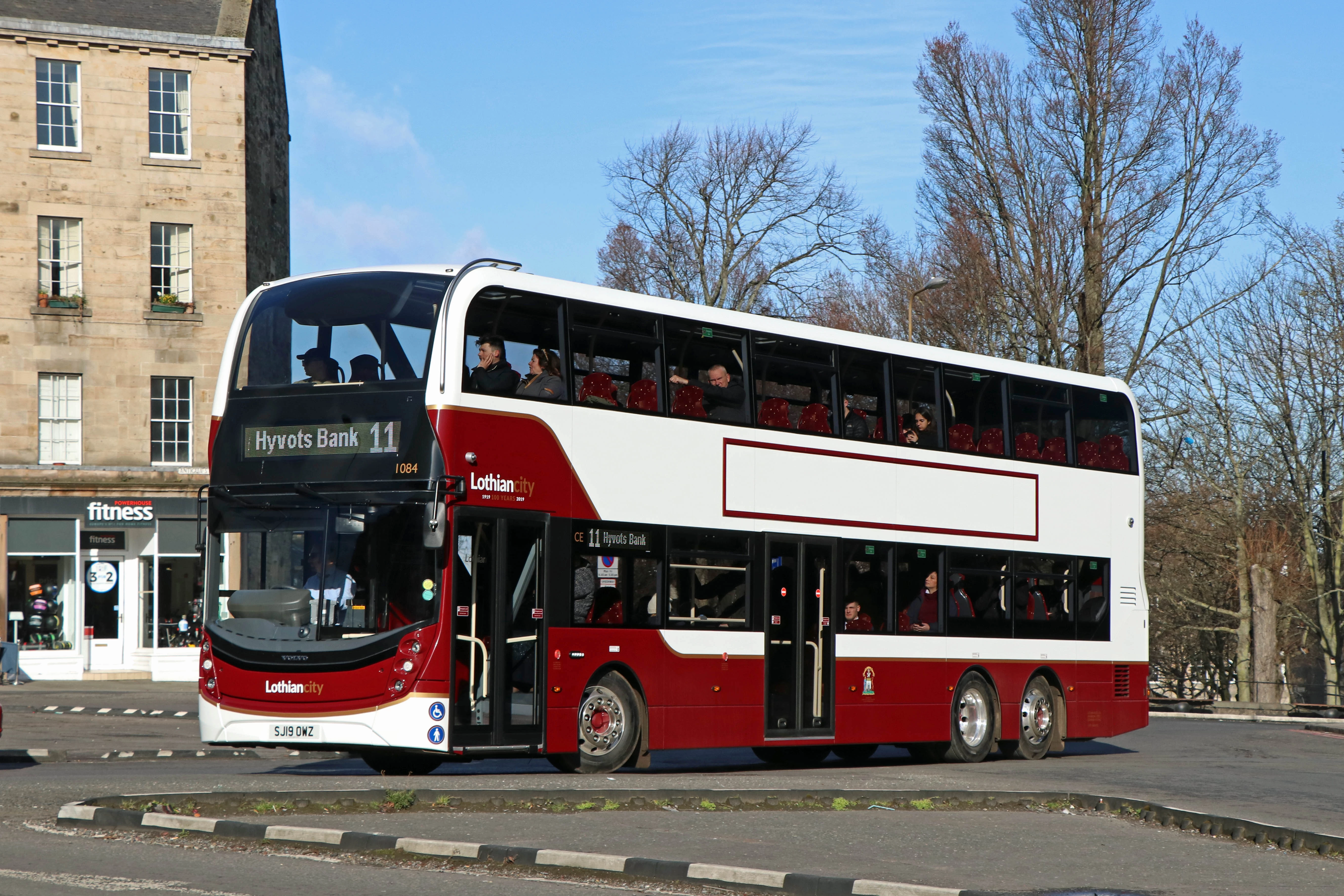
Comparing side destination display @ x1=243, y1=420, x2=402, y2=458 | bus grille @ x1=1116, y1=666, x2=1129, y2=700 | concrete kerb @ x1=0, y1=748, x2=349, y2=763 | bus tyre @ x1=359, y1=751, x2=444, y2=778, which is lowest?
concrete kerb @ x1=0, y1=748, x2=349, y2=763

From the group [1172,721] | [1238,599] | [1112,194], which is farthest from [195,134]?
[1238,599]

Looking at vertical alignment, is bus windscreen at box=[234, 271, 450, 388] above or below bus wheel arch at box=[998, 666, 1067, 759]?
above

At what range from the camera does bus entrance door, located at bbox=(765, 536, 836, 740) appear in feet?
54.6

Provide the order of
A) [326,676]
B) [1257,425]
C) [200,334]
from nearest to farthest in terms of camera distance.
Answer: [326,676], [200,334], [1257,425]

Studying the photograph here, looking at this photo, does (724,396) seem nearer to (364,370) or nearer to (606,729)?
(606,729)

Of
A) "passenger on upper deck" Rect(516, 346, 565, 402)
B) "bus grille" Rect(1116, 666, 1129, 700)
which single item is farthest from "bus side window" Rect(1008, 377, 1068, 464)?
"passenger on upper deck" Rect(516, 346, 565, 402)

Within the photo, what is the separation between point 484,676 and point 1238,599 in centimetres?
4491

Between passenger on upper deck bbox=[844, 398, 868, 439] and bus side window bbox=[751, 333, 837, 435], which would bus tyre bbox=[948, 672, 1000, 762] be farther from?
bus side window bbox=[751, 333, 837, 435]

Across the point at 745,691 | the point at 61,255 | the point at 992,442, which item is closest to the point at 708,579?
the point at 745,691

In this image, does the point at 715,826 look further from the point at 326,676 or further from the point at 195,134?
the point at 195,134

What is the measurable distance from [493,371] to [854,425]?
4.92 m

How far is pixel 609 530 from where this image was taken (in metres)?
15.1

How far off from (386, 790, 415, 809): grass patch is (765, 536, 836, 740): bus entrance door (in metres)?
5.61

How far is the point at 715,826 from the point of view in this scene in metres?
11.4
